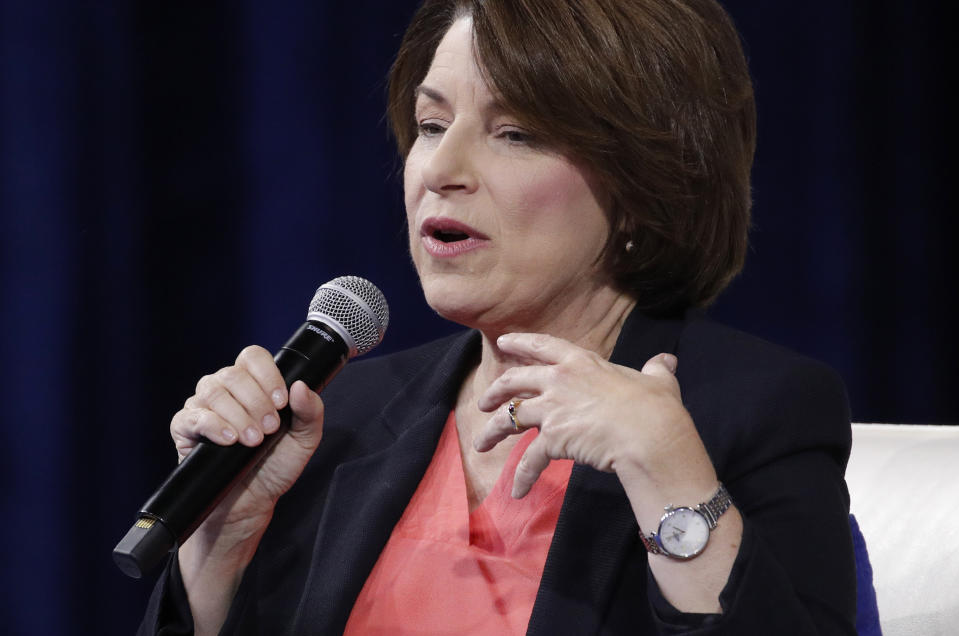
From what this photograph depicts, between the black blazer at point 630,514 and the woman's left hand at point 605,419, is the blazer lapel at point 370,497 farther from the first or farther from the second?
the woman's left hand at point 605,419

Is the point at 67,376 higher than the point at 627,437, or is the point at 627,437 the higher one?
the point at 627,437

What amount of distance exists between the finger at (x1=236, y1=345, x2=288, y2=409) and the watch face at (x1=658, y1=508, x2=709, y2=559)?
0.49 metres

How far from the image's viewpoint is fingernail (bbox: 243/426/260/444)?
4.06 feet

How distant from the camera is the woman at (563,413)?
3.67 feet

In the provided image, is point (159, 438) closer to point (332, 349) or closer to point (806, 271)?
point (332, 349)

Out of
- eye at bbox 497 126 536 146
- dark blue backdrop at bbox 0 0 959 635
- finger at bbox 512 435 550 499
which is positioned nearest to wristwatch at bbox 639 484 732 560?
finger at bbox 512 435 550 499

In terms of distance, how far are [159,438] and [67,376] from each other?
10.6 inches

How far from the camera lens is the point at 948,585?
5.03 ft

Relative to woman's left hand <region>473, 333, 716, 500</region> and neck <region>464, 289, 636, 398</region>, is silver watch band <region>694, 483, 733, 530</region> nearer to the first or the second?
woman's left hand <region>473, 333, 716, 500</region>

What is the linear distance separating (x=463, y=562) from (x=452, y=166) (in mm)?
523

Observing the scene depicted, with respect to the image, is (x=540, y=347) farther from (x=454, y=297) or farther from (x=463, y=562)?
(x=463, y=562)

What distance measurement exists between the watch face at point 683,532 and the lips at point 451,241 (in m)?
0.48

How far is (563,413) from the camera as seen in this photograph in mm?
1112


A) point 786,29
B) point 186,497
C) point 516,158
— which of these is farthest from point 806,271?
point 186,497
